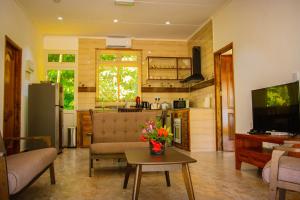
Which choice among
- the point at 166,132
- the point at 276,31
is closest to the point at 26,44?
the point at 166,132

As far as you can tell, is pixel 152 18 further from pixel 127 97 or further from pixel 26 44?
pixel 26 44

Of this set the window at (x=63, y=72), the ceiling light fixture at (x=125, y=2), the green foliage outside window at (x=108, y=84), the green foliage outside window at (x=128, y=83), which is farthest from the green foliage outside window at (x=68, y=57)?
the ceiling light fixture at (x=125, y=2)

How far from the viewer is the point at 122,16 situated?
602 centimetres

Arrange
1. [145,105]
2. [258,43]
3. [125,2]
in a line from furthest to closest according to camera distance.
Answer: [145,105]
[125,2]
[258,43]

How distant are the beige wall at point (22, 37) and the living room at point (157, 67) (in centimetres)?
2

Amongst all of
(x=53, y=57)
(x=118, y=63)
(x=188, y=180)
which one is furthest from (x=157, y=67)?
(x=188, y=180)

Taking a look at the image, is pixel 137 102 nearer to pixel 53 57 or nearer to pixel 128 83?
pixel 128 83

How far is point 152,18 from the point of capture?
20.3 feet

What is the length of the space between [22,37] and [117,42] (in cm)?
266

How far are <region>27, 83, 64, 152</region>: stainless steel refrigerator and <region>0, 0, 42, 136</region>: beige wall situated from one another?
16cm

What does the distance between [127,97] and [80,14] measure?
8.79ft

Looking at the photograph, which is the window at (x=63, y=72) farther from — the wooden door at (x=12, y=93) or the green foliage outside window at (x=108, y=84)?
the wooden door at (x=12, y=93)

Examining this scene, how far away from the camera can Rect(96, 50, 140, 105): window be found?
7469mm

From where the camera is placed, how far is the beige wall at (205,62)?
6148mm
